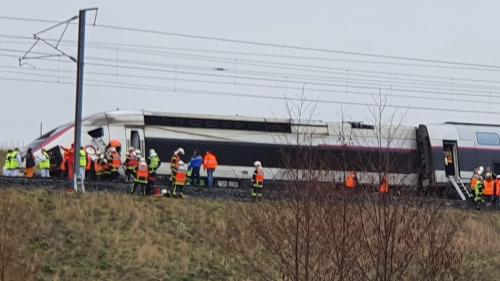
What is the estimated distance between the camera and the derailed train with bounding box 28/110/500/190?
39125mm

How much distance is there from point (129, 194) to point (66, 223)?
3.24m

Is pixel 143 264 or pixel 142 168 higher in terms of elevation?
pixel 142 168

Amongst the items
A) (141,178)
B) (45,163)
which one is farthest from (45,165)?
(141,178)

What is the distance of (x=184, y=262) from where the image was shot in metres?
28.7

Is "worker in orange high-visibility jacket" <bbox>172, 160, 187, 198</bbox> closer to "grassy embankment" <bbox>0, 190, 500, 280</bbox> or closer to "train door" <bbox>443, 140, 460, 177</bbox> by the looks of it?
"grassy embankment" <bbox>0, 190, 500, 280</bbox>

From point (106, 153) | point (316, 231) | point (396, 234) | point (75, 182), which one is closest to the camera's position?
point (396, 234)

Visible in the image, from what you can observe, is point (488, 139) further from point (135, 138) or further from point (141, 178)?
point (141, 178)

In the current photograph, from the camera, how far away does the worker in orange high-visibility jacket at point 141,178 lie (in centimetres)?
3225

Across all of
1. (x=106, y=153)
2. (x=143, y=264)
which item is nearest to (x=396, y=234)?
(x=143, y=264)

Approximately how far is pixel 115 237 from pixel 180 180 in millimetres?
4490

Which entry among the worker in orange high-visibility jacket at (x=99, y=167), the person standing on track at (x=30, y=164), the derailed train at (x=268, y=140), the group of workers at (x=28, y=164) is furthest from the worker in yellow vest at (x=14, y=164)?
the worker in orange high-visibility jacket at (x=99, y=167)

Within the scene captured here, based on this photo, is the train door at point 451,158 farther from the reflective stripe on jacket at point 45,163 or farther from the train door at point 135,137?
the reflective stripe on jacket at point 45,163

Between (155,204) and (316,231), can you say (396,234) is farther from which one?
(155,204)

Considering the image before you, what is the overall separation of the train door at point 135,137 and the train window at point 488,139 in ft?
50.9
